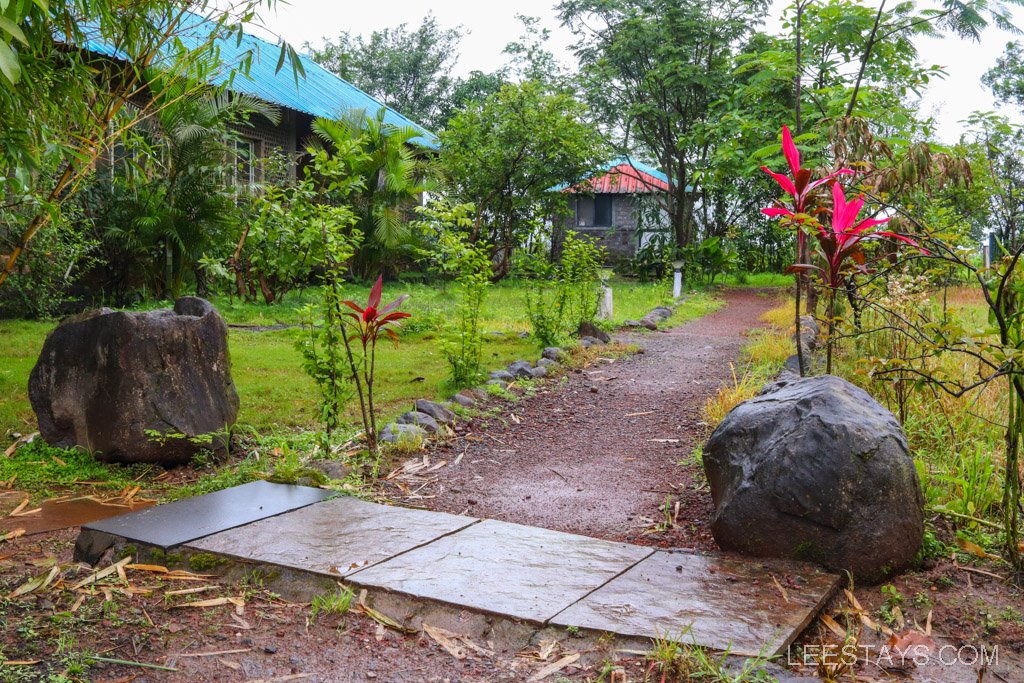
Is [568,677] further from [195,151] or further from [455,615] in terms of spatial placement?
[195,151]

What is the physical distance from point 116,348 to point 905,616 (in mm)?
4220

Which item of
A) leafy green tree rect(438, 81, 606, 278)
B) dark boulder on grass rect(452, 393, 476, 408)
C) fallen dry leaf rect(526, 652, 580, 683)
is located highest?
leafy green tree rect(438, 81, 606, 278)

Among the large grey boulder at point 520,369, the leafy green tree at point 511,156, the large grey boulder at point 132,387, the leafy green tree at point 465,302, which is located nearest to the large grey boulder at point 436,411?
the leafy green tree at point 465,302

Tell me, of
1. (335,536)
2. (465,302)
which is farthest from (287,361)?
(335,536)

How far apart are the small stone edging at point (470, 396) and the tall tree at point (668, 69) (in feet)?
32.0

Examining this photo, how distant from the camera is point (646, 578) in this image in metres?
3.22

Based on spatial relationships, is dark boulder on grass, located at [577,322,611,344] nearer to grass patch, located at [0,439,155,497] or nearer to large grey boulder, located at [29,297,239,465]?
large grey boulder, located at [29,297,239,465]

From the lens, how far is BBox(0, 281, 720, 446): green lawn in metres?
6.19

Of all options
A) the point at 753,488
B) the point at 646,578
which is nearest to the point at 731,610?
the point at 646,578

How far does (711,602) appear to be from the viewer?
3006mm

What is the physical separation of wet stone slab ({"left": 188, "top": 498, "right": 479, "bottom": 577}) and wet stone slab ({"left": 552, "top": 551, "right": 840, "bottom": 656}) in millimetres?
894

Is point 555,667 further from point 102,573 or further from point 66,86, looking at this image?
point 66,86

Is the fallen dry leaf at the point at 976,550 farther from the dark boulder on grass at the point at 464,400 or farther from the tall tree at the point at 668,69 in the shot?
the tall tree at the point at 668,69

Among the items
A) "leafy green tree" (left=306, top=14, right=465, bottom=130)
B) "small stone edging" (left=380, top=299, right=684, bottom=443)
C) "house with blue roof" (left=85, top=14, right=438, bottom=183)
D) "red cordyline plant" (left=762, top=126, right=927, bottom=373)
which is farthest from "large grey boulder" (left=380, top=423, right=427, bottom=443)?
"leafy green tree" (left=306, top=14, right=465, bottom=130)
